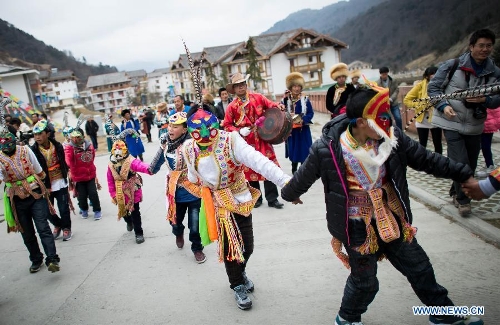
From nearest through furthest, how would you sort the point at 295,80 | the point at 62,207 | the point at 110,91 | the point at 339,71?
the point at 62,207
the point at 339,71
the point at 295,80
the point at 110,91

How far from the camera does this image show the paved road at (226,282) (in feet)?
9.96

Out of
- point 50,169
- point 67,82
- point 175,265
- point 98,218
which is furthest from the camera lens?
point 67,82

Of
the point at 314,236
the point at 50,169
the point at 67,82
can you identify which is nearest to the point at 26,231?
the point at 50,169

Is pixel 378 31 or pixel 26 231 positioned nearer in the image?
pixel 26 231

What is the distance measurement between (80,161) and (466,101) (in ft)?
19.0

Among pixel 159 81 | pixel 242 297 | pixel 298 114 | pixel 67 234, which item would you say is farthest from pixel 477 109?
Result: pixel 159 81

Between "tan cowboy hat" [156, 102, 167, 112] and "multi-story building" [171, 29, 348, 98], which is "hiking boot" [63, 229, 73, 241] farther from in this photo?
"multi-story building" [171, 29, 348, 98]

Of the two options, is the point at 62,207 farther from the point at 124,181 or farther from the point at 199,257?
the point at 199,257

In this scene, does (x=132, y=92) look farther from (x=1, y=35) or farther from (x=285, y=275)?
(x=285, y=275)

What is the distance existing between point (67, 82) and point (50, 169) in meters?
98.8

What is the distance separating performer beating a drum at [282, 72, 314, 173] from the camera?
623cm

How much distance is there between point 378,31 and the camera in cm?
10544

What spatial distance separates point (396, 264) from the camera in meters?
2.52

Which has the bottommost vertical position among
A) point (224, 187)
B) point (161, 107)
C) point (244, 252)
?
point (244, 252)
